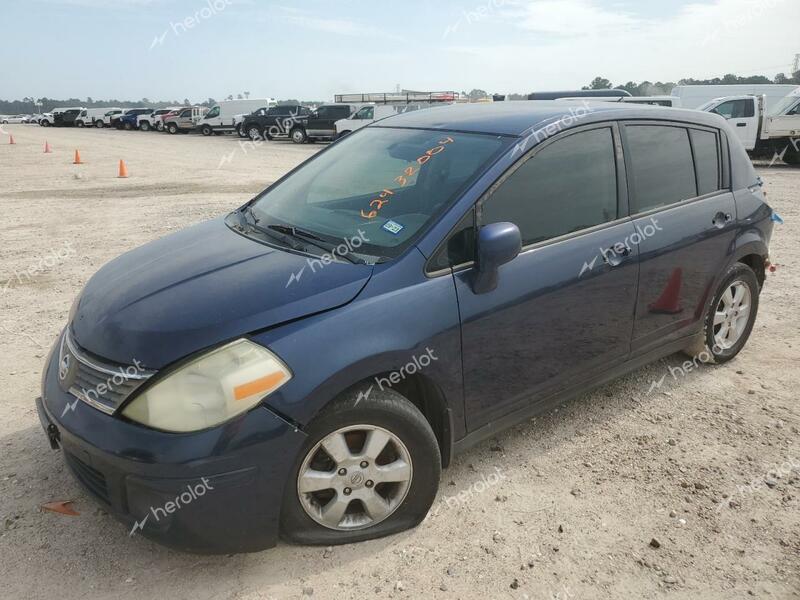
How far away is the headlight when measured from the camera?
2256 mm

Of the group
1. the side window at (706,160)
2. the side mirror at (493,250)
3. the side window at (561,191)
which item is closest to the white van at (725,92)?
the side window at (706,160)

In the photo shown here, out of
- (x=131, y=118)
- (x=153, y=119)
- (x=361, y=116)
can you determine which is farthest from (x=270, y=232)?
(x=131, y=118)

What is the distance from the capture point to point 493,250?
2689mm

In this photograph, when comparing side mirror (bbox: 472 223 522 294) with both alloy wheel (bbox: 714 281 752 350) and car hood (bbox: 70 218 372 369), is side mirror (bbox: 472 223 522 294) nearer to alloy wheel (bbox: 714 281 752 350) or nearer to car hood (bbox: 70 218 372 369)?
car hood (bbox: 70 218 372 369)

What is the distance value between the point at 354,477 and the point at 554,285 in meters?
1.32

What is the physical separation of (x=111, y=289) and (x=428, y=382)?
58.5 inches

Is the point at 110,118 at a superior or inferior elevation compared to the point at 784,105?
inferior

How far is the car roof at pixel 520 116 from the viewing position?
10.7ft

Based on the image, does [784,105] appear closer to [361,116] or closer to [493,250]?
[361,116]

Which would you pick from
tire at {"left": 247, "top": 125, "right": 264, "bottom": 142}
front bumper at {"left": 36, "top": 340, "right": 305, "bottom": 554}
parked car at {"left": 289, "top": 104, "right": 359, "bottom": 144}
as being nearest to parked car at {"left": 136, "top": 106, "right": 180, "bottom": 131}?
tire at {"left": 247, "top": 125, "right": 264, "bottom": 142}

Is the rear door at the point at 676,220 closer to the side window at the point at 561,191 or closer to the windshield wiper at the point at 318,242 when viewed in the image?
the side window at the point at 561,191

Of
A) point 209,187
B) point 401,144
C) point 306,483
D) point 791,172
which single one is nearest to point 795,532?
point 306,483

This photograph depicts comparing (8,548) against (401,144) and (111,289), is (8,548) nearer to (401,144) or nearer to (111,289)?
(111,289)

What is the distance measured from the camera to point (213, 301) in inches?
99.9
